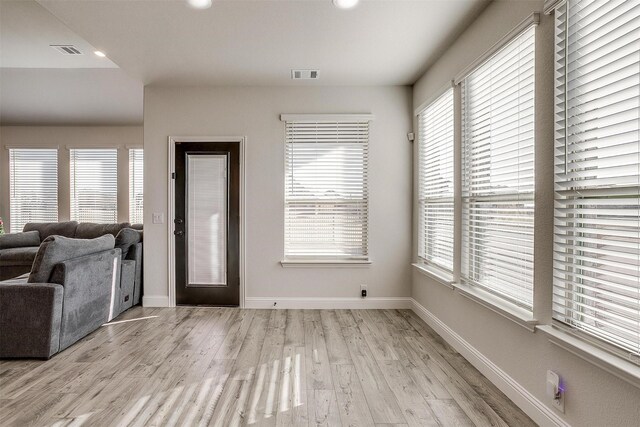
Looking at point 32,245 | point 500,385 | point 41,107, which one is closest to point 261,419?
point 500,385

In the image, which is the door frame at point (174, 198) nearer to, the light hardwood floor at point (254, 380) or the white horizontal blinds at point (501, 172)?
the light hardwood floor at point (254, 380)

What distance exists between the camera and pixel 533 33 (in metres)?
2.00

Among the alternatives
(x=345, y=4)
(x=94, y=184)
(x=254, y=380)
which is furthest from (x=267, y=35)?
(x=94, y=184)

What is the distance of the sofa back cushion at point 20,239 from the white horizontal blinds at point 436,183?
608 centimetres

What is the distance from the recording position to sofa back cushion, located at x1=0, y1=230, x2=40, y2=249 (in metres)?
5.30

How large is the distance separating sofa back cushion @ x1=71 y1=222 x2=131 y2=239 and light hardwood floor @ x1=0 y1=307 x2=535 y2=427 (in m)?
2.42

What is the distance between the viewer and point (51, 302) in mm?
2693

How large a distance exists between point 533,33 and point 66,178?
7.63m

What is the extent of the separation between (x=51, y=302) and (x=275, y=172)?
2.47 metres

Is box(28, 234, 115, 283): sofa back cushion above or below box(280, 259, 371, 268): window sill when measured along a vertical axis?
above

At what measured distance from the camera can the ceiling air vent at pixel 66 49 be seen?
12.4 feet

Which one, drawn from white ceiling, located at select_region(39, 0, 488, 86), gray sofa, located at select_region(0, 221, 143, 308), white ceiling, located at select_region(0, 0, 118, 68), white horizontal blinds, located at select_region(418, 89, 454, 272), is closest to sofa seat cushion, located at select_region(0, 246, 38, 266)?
gray sofa, located at select_region(0, 221, 143, 308)

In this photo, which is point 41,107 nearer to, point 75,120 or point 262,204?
point 75,120

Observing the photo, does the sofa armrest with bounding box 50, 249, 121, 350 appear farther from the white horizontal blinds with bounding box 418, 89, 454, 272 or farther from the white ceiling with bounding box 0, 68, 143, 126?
the white horizontal blinds with bounding box 418, 89, 454, 272
